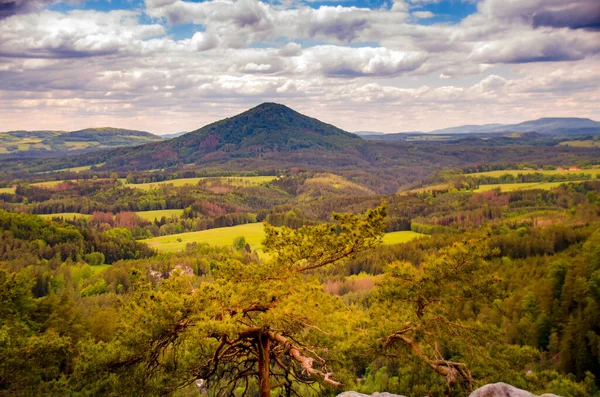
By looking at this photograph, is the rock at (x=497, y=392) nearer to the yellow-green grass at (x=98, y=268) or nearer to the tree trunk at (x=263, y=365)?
the tree trunk at (x=263, y=365)

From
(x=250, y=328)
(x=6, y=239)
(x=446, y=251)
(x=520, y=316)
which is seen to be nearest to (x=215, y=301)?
(x=250, y=328)

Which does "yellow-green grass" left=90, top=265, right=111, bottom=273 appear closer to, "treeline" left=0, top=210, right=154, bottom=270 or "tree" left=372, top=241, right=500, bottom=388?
Result: "treeline" left=0, top=210, right=154, bottom=270

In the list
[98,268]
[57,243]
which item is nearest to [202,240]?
[98,268]

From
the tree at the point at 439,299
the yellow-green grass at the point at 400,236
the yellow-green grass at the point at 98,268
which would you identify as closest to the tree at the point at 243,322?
the tree at the point at 439,299

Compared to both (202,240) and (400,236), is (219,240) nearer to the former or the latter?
(202,240)

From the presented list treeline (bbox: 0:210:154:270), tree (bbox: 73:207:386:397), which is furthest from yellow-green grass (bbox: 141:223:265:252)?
tree (bbox: 73:207:386:397)

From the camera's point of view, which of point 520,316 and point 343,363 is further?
point 520,316

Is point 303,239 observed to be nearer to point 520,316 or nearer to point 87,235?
point 520,316
